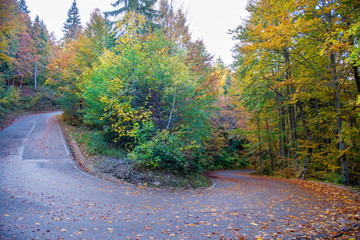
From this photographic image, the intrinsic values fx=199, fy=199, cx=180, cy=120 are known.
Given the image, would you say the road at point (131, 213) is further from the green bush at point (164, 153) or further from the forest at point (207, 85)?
the forest at point (207, 85)

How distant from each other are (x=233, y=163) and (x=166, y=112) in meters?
25.3

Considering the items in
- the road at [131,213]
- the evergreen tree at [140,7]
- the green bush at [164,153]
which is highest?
the evergreen tree at [140,7]

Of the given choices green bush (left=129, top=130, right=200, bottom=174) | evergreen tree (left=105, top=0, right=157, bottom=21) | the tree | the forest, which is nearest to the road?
green bush (left=129, top=130, right=200, bottom=174)

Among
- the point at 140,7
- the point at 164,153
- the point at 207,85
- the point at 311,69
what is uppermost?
the point at 140,7

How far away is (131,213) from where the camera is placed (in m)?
5.26

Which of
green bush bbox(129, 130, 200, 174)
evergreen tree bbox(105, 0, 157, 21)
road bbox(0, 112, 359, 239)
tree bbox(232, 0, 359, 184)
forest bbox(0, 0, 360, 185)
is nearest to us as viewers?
road bbox(0, 112, 359, 239)

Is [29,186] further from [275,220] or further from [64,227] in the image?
[275,220]

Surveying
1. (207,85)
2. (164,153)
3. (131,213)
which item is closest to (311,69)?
(207,85)

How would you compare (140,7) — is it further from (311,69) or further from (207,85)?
(311,69)

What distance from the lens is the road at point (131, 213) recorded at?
157 inches

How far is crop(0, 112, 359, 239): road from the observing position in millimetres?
3990

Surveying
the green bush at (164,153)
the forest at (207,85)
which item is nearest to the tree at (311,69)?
the forest at (207,85)

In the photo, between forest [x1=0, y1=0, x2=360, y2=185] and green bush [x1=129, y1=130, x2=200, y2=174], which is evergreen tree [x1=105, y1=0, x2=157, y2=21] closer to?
forest [x1=0, y1=0, x2=360, y2=185]

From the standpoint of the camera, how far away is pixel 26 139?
557 inches
